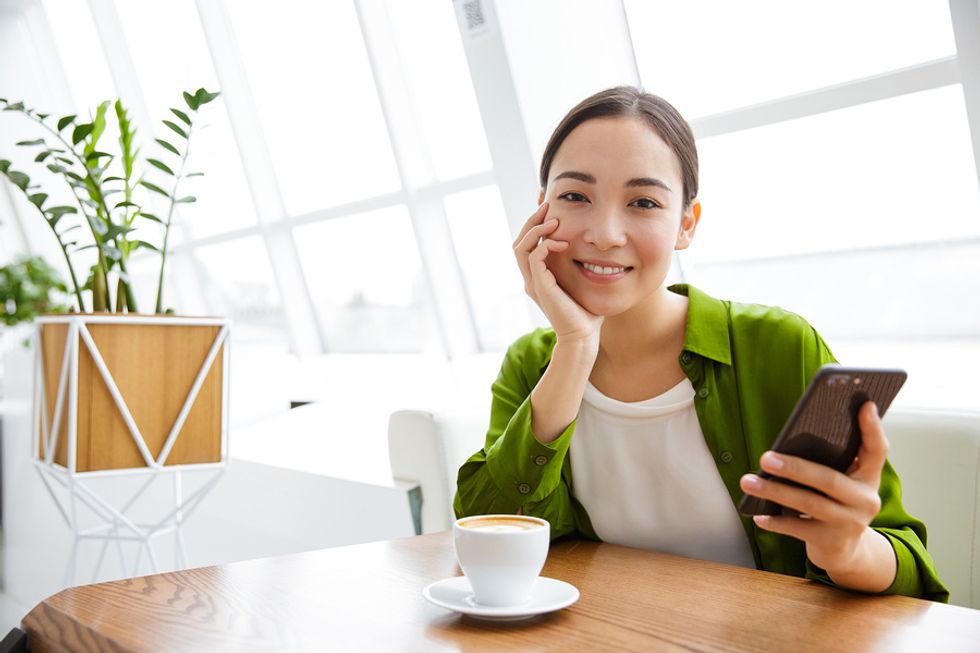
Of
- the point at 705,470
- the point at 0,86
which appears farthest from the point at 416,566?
the point at 0,86

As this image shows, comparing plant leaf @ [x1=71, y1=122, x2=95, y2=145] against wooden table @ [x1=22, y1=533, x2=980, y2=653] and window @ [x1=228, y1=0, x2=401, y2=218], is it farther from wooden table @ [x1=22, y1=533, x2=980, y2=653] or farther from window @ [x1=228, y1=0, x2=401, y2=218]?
window @ [x1=228, y1=0, x2=401, y2=218]

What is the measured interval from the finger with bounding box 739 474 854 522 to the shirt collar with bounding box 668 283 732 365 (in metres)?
0.46

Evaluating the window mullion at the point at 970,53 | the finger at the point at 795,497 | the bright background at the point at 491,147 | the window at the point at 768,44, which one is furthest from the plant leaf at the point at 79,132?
the window mullion at the point at 970,53

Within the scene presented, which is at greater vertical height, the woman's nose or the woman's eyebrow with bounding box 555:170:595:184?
the woman's eyebrow with bounding box 555:170:595:184

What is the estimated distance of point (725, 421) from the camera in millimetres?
1316

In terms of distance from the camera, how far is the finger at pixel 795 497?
869 mm

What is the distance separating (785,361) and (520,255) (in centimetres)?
44

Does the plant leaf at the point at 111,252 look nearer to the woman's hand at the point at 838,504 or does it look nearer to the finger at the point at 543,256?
the finger at the point at 543,256

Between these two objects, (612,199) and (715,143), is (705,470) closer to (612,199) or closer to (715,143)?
(612,199)

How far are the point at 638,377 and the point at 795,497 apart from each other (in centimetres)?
56

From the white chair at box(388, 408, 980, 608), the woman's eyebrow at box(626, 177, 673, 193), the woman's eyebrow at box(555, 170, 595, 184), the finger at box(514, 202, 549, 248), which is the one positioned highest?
the woman's eyebrow at box(555, 170, 595, 184)

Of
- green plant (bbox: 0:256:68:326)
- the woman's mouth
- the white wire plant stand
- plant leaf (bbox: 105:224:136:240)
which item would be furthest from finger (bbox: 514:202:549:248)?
green plant (bbox: 0:256:68:326)

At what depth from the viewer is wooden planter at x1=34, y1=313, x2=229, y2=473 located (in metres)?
2.21

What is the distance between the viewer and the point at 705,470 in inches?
52.7
